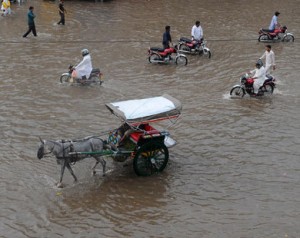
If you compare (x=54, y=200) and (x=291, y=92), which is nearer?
(x=54, y=200)

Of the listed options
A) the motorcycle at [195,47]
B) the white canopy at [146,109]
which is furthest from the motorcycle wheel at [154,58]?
the white canopy at [146,109]

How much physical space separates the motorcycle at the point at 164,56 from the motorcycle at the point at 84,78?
3.32 meters

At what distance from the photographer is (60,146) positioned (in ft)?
32.2

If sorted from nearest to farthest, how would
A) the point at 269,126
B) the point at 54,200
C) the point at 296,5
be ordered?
the point at 54,200 < the point at 269,126 < the point at 296,5

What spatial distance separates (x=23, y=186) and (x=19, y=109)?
478 cm

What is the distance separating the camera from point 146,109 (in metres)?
10.5

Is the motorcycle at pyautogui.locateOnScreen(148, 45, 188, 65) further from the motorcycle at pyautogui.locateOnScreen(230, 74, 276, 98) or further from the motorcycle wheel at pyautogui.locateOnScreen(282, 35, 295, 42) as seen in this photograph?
the motorcycle wheel at pyautogui.locateOnScreen(282, 35, 295, 42)

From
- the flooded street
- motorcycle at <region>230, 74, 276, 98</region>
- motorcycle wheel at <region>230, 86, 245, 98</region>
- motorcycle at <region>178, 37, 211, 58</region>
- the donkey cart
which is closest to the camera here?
the flooded street

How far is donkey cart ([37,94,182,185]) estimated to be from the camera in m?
10.1

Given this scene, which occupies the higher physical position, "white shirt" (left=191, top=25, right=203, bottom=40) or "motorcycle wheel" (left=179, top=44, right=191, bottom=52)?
"white shirt" (left=191, top=25, right=203, bottom=40)

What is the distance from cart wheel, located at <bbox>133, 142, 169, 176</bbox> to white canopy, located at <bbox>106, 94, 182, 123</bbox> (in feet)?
2.25

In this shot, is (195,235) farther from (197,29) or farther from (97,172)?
(197,29)

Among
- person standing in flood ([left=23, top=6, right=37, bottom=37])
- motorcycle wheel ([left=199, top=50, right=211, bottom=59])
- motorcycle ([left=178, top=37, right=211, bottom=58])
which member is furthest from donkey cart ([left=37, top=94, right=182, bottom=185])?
person standing in flood ([left=23, top=6, right=37, bottom=37])

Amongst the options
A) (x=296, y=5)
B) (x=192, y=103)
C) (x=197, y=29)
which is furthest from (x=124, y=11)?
(x=192, y=103)
